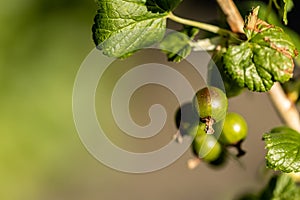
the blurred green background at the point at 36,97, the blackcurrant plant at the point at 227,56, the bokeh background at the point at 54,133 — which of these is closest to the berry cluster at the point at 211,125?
the blackcurrant plant at the point at 227,56

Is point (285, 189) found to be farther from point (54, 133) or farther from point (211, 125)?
point (54, 133)

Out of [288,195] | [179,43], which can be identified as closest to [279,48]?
[179,43]

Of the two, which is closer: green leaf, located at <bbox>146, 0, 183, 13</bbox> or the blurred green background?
green leaf, located at <bbox>146, 0, 183, 13</bbox>

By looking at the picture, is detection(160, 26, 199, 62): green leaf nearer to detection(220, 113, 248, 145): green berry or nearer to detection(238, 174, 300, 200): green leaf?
detection(220, 113, 248, 145): green berry

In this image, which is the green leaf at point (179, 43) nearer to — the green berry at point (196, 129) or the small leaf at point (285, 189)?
the green berry at point (196, 129)

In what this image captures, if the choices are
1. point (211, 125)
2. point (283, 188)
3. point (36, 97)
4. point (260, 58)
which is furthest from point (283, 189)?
point (36, 97)

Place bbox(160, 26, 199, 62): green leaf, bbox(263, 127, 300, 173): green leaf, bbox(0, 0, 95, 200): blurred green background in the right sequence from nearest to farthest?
1. bbox(263, 127, 300, 173): green leaf
2. bbox(160, 26, 199, 62): green leaf
3. bbox(0, 0, 95, 200): blurred green background

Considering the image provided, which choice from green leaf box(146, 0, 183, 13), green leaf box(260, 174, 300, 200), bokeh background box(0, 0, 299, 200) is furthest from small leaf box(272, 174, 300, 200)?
bokeh background box(0, 0, 299, 200)
